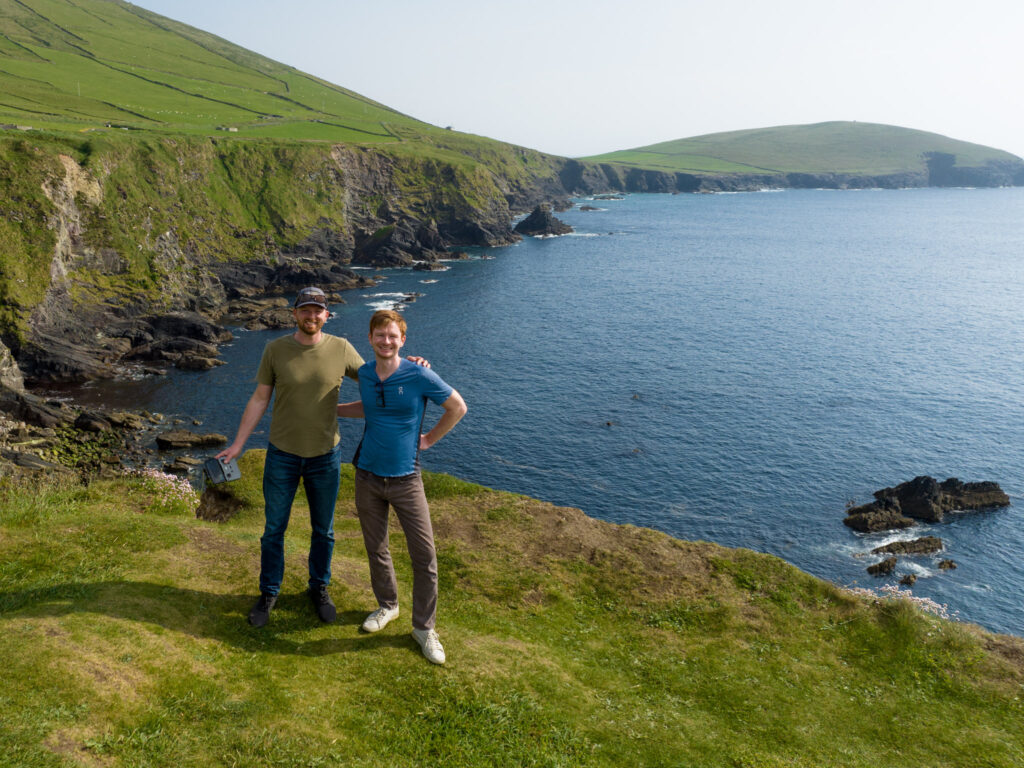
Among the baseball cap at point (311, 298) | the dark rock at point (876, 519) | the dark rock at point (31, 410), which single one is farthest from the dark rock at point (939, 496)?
the dark rock at point (31, 410)

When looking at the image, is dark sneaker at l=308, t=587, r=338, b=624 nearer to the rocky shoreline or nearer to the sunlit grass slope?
the rocky shoreline

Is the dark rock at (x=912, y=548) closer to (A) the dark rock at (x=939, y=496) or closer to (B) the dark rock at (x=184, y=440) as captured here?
(A) the dark rock at (x=939, y=496)

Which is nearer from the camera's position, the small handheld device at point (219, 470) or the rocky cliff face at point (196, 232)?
the small handheld device at point (219, 470)

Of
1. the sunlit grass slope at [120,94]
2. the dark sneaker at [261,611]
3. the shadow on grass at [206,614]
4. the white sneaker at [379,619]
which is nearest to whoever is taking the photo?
the shadow on grass at [206,614]

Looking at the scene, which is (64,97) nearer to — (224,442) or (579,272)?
(579,272)

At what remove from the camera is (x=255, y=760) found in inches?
275

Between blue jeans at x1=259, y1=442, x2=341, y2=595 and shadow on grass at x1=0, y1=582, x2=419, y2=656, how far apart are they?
0.55 metres

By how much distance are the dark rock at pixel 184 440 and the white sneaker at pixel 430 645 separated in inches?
1703

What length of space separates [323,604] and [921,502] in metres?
44.5

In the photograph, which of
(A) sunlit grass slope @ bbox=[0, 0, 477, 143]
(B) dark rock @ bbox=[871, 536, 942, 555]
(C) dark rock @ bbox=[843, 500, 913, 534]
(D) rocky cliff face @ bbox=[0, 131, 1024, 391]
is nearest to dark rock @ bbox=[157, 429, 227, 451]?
(D) rocky cliff face @ bbox=[0, 131, 1024, 391]

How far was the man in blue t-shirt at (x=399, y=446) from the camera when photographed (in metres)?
8.55

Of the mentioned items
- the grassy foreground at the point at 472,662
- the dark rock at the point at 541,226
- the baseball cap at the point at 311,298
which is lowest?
the grassy foreground at the point at 472,662

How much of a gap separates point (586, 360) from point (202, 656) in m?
64.3

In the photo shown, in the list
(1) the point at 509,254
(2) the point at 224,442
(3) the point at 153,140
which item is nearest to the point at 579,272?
(1) the point at 509,254
